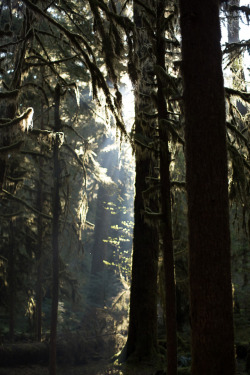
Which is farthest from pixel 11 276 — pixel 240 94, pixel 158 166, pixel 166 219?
pixel 240 94

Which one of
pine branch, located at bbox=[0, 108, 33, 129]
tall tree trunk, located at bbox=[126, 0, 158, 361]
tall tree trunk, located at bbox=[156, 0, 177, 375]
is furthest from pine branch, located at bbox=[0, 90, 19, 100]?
tall tree trunk, located at bbox=[156, 0, 177, 375]

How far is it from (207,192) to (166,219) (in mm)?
2169

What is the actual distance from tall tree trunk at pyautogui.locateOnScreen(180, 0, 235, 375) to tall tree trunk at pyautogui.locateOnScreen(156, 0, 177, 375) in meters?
1.88

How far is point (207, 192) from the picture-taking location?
4484 mm

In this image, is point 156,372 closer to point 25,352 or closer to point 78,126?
point 25,352

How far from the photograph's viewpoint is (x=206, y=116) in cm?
466

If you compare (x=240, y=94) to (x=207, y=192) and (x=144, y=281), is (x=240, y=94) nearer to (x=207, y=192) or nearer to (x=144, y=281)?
(x=207, y=192)

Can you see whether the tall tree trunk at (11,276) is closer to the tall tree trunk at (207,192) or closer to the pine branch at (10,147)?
the pine branch at (10,147)

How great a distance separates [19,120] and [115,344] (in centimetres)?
1415

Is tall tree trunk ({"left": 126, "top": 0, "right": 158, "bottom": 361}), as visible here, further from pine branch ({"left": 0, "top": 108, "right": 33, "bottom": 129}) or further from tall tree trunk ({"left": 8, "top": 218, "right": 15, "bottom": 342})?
tall tree trunk ({"left": 8, "top": 218, "right": 15, "bottom": 342})

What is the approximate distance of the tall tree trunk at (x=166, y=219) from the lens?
20.6 feet

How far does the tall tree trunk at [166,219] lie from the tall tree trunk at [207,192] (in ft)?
6.17

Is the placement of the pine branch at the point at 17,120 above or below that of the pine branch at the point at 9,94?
below

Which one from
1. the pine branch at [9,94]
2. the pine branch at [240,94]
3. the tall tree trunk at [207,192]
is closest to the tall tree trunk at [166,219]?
the pine branch at [240,94]
